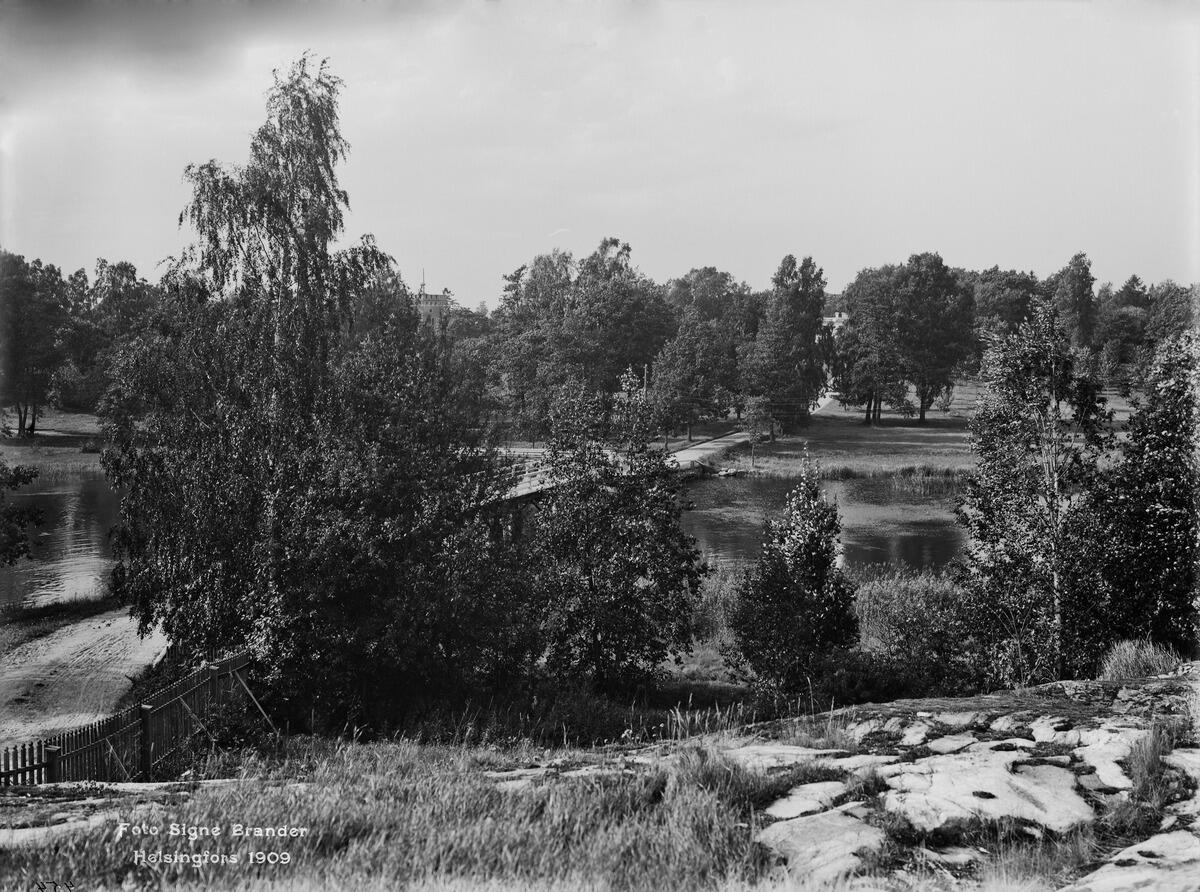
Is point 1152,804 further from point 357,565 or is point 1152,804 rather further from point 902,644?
point 902,644

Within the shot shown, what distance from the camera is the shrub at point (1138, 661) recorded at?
11562mm

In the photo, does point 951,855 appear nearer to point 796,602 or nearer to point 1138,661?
point 1138,661

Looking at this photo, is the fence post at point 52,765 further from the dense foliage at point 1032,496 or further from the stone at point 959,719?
the dense foliage at point 1032,496

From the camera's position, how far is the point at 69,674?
55.7 ft

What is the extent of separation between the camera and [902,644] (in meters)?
18.8

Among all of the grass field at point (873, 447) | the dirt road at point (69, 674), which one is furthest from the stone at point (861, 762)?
the grass field at point (873, 447)

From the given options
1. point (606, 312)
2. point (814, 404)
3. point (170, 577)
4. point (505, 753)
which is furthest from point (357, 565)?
point (814, 404)

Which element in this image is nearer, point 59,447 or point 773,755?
point 773,755

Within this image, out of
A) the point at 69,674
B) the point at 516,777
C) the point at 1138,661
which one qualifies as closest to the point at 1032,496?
the point at 1138,661

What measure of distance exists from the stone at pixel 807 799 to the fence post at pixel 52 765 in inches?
292

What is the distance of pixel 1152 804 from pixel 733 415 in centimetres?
6918

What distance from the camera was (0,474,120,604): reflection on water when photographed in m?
25.1

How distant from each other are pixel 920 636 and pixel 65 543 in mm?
28422

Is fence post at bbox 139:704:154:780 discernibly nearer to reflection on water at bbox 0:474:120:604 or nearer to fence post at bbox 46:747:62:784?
fence post at bbox 46:747:62:784
